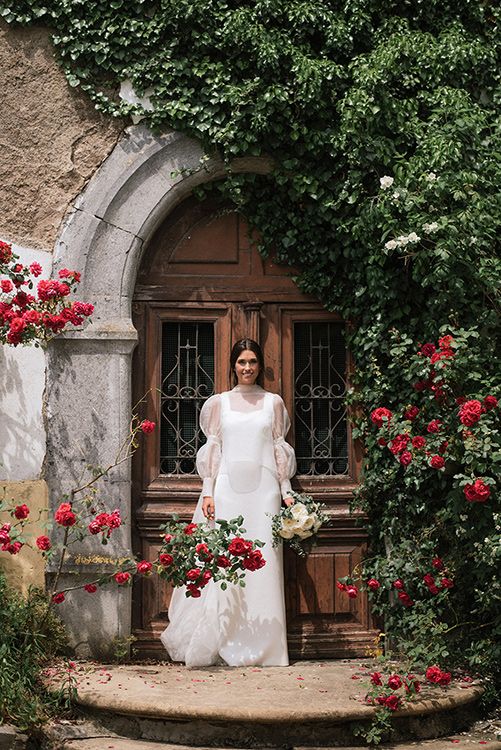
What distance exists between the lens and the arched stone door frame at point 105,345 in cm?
586

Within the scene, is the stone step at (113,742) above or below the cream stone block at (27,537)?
below

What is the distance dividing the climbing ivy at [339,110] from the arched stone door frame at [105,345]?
0.89 ft

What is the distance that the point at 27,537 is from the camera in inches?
232

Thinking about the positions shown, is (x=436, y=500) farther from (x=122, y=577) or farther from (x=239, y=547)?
(x=122, y=577)

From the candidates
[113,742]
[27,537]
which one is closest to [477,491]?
[113,742]

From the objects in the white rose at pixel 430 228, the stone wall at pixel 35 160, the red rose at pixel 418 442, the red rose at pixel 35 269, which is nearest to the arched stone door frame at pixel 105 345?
the stone wall at pixel 35 160

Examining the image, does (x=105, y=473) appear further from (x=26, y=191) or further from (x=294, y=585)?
(x=26, y=191)

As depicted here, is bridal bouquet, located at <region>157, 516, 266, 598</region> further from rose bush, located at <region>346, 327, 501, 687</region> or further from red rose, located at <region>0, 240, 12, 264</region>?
red rose, located at <region>0, 240, 12, 264</region>

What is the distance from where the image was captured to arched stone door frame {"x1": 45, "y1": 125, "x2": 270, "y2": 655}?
5.86 metres

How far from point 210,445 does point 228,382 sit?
485mm

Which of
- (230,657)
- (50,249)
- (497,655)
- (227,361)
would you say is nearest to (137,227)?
(50,249)

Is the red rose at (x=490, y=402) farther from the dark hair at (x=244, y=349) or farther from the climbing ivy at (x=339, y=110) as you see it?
the dark hair at (x=244, y=349)

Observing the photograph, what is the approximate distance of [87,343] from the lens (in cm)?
599

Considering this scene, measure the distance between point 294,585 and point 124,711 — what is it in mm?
1721
